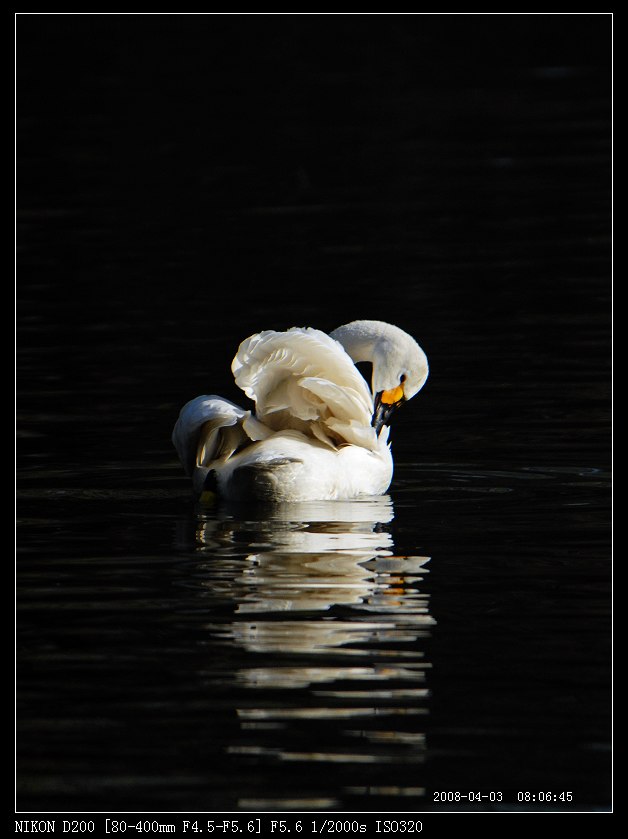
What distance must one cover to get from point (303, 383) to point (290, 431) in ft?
1.43

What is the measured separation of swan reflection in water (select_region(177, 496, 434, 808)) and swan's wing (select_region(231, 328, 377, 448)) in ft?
1.66

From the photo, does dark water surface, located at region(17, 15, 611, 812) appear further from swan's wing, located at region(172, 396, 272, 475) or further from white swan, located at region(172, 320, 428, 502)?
swan's wing, located at region(172, 396, 272, 475)

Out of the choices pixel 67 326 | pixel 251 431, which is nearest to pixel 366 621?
pixel 251 431

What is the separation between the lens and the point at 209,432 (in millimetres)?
10289

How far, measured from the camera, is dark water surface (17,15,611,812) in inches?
255

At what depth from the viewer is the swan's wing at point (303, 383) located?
9.83 m

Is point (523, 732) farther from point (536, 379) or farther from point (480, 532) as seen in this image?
point (536, 379)

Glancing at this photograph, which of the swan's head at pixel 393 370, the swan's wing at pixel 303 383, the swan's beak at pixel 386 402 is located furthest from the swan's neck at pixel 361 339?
the swan's wing at pixel 303 383

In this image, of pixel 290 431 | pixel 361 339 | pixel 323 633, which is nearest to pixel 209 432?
pixel 290 431

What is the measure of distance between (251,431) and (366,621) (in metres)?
2.40

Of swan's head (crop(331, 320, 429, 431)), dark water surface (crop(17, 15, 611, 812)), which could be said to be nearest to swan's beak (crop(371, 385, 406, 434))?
swan's head (crop(331, 320, 429, 431))

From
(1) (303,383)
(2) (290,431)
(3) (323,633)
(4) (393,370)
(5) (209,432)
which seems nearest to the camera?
(3) (323,633)

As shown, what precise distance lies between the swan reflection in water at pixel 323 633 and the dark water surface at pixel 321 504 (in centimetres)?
2

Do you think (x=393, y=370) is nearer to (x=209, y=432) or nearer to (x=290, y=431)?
(x=290, y=431)
